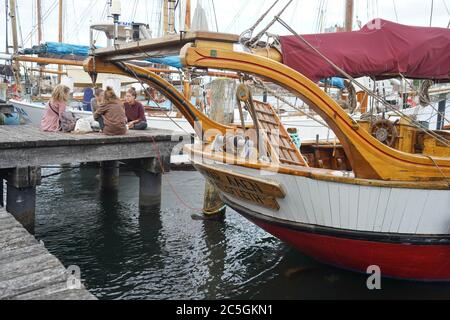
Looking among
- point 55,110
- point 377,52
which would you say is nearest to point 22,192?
point 55,110

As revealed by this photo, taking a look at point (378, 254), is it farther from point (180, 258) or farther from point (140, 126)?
point (140, 126)

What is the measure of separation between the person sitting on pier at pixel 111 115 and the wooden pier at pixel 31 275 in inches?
173

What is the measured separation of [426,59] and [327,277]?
343 cm

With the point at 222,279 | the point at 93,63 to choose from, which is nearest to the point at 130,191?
the point at 93,63

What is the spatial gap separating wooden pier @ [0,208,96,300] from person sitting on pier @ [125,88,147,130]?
6.03 m

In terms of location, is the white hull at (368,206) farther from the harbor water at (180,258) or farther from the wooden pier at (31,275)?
the wooden pier at (31,275)

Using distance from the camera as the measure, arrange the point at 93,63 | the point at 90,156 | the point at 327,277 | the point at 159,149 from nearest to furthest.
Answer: the point at 327,277 < the point at 93,63 < the point at 90,156 < the point at 159,149

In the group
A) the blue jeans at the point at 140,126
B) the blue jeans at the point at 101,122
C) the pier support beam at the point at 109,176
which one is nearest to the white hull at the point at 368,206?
the blue jeans at the point at 101,122

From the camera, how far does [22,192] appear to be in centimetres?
667

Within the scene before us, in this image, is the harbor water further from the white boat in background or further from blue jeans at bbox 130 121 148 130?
the white boat in background

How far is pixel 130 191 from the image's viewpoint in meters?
11.1

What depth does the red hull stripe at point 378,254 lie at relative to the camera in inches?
206
